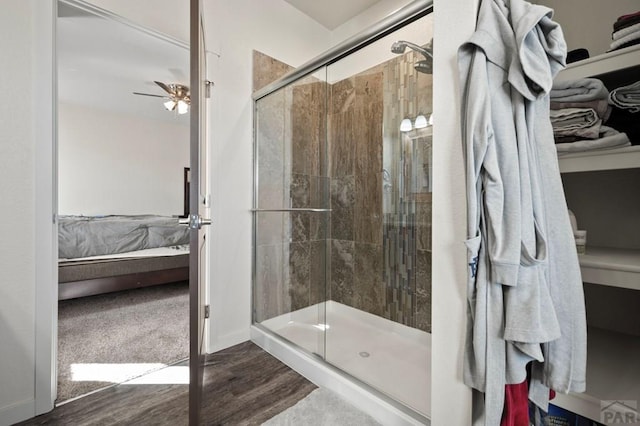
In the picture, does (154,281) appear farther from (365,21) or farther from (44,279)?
(365,21)

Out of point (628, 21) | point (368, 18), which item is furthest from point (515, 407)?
point (368, 18)

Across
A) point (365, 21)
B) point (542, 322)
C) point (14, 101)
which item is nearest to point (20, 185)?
point (14, 101)

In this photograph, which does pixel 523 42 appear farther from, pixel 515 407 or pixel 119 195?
pixel 119 195

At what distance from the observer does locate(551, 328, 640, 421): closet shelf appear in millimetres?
987

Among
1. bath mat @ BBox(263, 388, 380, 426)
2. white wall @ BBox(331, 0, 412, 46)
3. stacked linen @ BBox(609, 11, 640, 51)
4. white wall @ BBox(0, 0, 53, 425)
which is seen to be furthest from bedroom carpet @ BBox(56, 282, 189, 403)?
white wall @ BBox(331, 0, 412, 46)

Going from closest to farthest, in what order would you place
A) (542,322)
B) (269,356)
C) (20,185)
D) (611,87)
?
(542,322)
(611,87)
(20,185)
(269,356)

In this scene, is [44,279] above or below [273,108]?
below

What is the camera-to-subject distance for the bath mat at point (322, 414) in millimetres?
1367

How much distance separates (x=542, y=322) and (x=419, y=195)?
1.13 m

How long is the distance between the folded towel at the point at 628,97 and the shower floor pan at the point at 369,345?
1.44m

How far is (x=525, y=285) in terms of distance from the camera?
0.85 meters

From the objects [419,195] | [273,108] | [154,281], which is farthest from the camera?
[154,281]

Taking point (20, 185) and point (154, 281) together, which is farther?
point (154, 281)

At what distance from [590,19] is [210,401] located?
2.75 m
